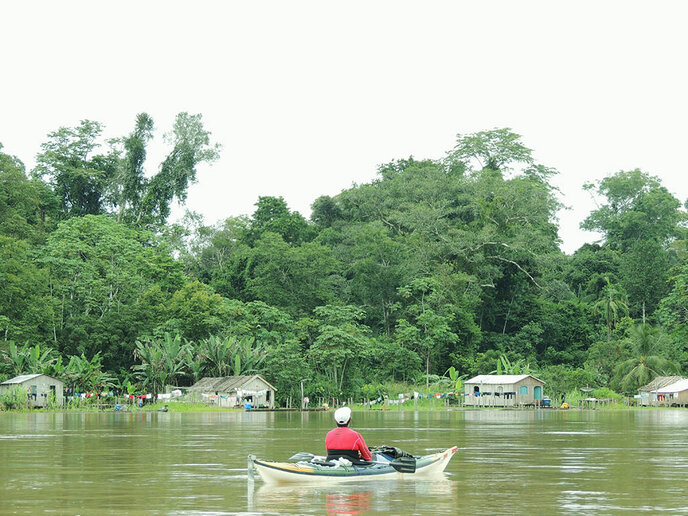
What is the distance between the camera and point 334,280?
76.4 meters

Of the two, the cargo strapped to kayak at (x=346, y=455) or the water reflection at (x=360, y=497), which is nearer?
the water reflection at (x=360, y=497)

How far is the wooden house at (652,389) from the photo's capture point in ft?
208

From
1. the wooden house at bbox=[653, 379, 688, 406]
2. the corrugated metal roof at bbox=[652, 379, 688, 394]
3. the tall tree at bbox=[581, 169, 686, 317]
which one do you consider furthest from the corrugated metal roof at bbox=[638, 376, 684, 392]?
the tall tree at bbox=[581, 169, 686, 317]

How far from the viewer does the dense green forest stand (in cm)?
6159

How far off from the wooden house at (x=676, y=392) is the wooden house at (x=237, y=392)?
26.3 meters

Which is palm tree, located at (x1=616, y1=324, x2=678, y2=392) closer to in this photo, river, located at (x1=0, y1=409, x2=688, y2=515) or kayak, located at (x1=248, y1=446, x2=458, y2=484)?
river, located at (x1=0, y1=409, x2=688, y2=515)

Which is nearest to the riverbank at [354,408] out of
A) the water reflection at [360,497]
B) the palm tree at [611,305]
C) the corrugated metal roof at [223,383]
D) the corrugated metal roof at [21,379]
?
the corrugated metal roof at [223,383]

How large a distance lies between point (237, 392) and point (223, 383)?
5.15 feet

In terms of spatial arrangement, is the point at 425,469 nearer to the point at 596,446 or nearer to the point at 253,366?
the point at 596,446

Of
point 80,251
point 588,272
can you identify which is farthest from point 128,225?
point 588,272

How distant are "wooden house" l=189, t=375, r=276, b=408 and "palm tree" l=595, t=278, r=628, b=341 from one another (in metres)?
30.1

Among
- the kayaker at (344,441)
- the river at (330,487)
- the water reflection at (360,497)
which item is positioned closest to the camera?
the water reflection at (360,497)

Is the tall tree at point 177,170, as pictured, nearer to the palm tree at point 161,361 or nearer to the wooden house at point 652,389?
the palm tree at point 161,361

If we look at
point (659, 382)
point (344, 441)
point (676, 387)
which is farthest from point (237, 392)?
point (344, 441)
